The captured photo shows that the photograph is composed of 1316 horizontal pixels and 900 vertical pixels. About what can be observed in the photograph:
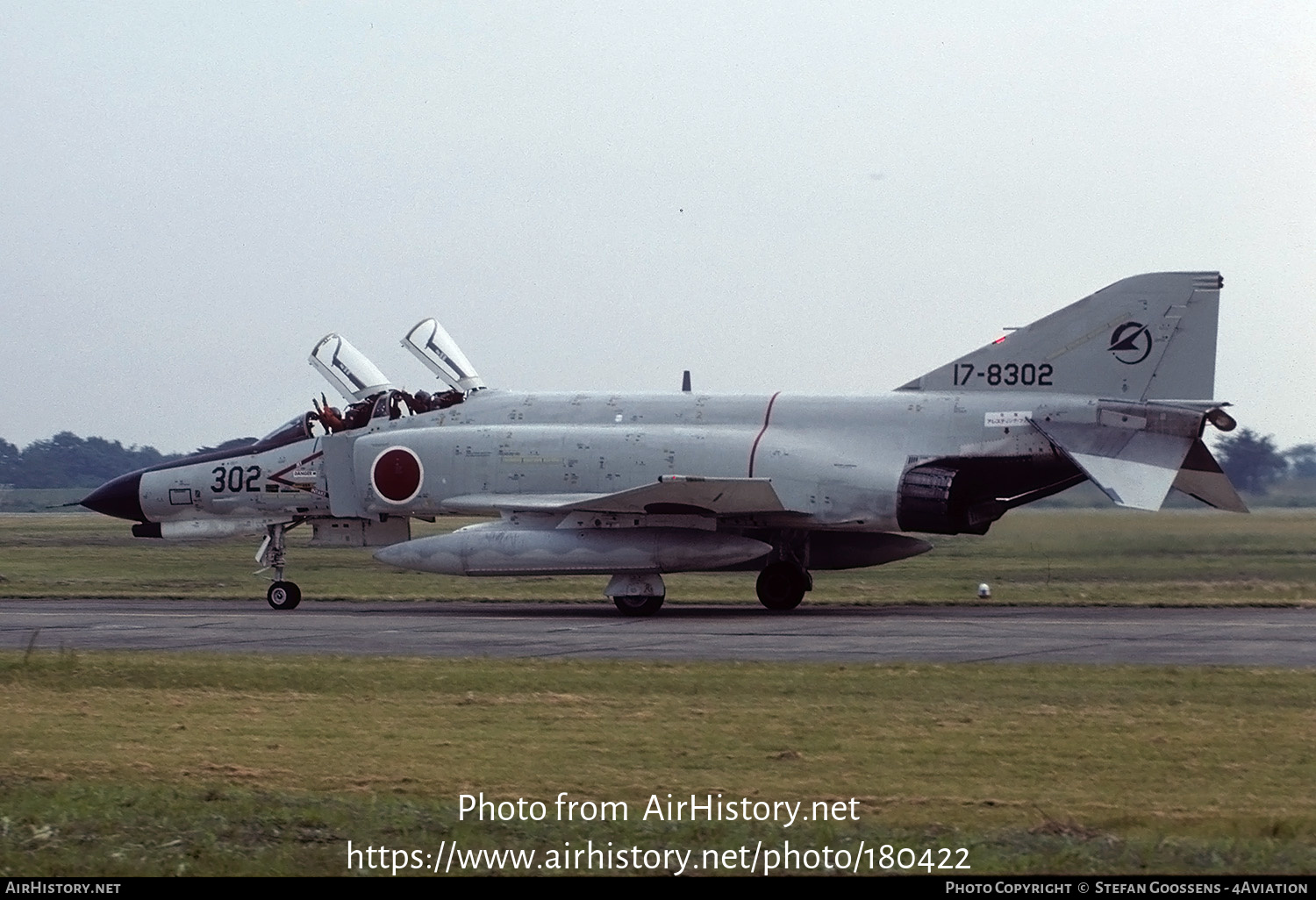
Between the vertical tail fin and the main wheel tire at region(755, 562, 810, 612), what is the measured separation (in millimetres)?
3920

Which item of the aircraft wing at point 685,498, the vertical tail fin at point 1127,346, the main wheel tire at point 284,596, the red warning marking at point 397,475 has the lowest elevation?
the main wheel tire at point 284,596

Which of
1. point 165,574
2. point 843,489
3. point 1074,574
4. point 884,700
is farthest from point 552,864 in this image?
point 165,574

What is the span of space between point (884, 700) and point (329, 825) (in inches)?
229

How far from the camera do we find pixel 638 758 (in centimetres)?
1059

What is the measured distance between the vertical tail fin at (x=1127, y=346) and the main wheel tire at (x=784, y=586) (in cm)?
392

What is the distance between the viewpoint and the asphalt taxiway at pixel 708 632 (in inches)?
658

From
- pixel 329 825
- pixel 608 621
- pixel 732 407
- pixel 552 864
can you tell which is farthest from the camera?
pixel 732 407

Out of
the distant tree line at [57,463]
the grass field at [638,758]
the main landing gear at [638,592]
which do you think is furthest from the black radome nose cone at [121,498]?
the distant tree line at [57,463]

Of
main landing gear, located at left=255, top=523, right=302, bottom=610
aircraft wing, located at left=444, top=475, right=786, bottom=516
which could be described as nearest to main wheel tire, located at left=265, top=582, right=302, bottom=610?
main landing gear, located at left=255, top=523, right=302, bottom=610

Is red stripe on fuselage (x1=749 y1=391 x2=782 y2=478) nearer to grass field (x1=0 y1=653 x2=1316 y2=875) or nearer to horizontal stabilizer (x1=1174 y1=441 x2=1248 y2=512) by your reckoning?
horizontal stabilizer (x1=1174 y1=441 x2=1248 y2=512)

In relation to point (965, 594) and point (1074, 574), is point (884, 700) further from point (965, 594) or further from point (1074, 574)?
point (1074, 574)

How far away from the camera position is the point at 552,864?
7.51 meters

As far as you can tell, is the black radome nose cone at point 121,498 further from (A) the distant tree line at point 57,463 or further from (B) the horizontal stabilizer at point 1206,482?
(A) the distant tree line at point 57,463

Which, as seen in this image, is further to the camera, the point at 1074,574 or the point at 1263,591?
the point at 1074,574
